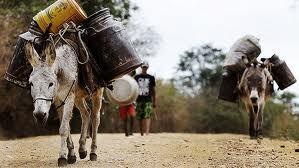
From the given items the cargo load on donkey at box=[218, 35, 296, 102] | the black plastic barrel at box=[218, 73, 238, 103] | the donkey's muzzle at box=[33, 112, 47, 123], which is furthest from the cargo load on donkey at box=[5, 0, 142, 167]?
the black plastic barrel at box=[218, 73, 238, 103]

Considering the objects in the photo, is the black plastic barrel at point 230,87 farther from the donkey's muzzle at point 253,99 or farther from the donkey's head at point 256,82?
the donkey's muzzle at point 253,99

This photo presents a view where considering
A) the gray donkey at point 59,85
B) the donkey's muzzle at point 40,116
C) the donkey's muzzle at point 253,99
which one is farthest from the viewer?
the donkey's muzzle at point 253,99

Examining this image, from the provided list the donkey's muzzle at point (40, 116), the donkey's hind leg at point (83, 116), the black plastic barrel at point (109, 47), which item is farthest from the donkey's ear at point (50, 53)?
the donkey's hind leg at point (83, 116)

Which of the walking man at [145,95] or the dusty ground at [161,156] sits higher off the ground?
the walking man at [145,95]

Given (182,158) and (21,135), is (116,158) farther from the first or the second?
(21,135)

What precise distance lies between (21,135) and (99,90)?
18.3 m

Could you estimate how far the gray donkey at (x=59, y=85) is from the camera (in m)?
8.27

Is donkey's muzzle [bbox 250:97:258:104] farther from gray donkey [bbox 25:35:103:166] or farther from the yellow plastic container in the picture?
the yellow plastic container

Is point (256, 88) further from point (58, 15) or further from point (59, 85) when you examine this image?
point (59, 85)

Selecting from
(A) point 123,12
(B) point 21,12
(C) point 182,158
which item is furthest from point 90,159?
(A) point 123,12

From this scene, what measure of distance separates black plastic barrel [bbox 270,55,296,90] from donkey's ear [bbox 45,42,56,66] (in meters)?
9.23

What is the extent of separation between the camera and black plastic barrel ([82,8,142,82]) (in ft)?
32.2

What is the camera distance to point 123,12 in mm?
30391

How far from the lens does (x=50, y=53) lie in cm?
866
